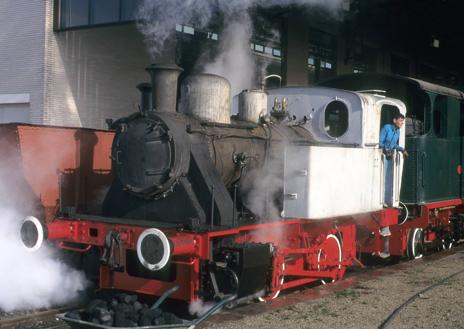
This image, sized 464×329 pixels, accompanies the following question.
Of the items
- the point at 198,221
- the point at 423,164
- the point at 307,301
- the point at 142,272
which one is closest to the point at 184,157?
the point at 198,221

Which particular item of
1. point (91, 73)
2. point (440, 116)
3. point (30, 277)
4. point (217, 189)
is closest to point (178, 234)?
point (217, 189)

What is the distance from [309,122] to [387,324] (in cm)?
280

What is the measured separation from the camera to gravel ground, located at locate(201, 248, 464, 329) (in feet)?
18.5

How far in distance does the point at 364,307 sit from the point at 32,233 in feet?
11.1

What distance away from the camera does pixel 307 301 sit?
257 inches

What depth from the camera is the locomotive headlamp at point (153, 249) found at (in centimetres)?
509

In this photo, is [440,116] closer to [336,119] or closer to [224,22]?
[336,119]

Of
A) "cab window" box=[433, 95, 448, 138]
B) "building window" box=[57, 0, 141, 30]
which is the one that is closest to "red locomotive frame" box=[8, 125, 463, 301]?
"cab window" box=[433, 95, 448, 138]

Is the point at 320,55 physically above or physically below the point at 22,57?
above

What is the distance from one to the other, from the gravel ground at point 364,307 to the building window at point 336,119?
6.20 feet

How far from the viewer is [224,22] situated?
12.7 metres

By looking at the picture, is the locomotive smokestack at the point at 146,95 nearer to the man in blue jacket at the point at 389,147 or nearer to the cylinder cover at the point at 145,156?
the cylinder cover at the point at 145,156

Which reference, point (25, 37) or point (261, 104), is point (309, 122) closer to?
point (261, 104)

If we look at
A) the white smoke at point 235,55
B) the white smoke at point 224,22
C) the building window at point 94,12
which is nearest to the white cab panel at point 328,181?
the white smoke at point 224,22
